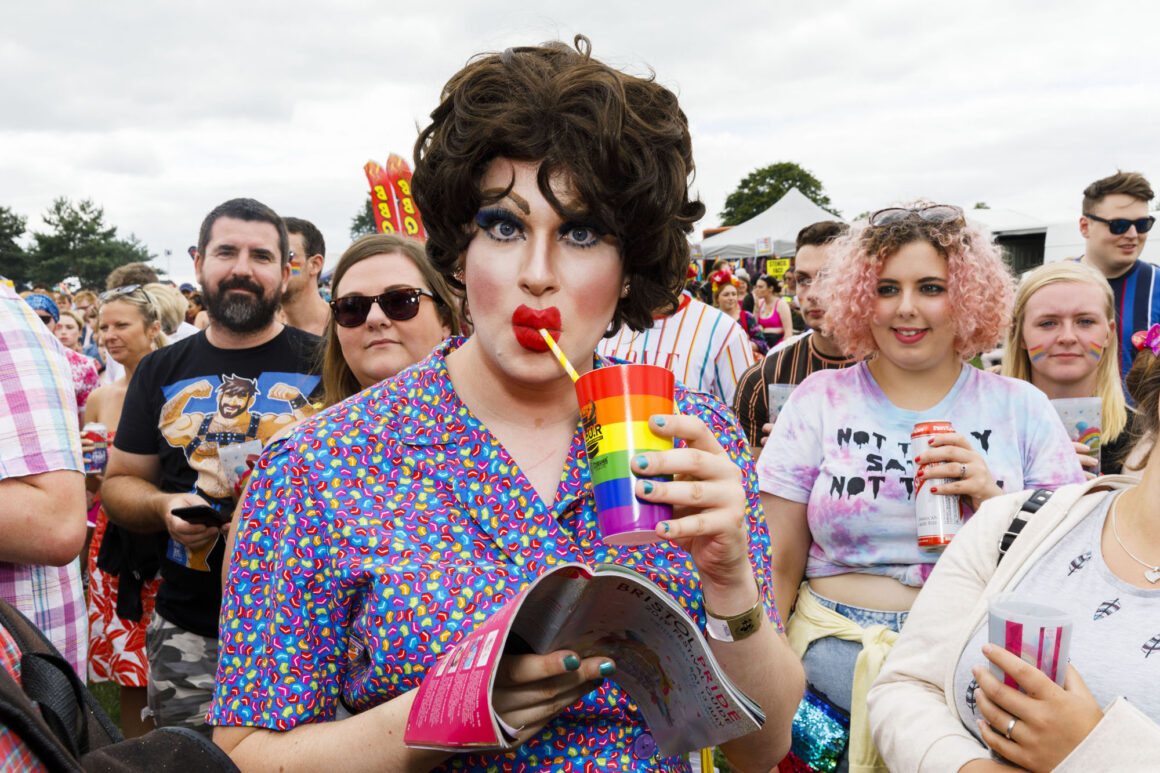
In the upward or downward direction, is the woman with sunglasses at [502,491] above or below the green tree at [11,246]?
below

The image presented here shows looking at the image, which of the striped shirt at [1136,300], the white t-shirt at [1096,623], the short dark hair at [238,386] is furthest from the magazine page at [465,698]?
the striped shirt at [1136,300]

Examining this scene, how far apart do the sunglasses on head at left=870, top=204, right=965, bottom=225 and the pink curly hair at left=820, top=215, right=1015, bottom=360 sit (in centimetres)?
2

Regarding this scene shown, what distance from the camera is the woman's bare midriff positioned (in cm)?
270

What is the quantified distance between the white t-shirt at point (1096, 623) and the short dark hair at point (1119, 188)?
465cm

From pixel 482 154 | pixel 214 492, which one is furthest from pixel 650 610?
pixel 214 492

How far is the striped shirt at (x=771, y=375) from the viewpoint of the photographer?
4.38 meters

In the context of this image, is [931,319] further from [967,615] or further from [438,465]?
[438,465]

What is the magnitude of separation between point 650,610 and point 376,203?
471 centimetres

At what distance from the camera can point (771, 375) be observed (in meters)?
4.55

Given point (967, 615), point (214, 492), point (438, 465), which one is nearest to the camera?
point (438, 465)

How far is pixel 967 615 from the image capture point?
2.04 meters

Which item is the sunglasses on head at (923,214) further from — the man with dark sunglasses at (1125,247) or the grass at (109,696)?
the grass at (109,696)

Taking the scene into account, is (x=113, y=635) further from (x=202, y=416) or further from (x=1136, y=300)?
(x=1136, y=300)

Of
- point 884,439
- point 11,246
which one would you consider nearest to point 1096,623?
point 884,439
